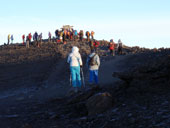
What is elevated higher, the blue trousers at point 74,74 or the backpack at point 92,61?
the backpack at point 92,61

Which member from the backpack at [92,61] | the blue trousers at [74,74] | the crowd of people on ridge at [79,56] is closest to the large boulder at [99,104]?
the crowd of people on ridge at [79,56]

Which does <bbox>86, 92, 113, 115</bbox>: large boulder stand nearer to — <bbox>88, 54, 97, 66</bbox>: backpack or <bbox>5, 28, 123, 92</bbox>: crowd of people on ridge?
<bbox>5, 28, 123, 92</bbox>: crowd of people on ridge

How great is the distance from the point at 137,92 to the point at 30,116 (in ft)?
9.31

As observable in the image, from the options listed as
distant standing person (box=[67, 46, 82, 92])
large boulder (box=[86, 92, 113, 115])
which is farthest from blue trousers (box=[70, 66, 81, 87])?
large boulder (box=[86, 92, 113, 115])

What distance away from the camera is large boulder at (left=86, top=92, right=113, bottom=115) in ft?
20.3

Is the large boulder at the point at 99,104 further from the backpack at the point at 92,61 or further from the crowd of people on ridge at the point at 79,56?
the backpack at the point at 92,61

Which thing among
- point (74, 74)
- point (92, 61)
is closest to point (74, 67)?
point (74, 74)

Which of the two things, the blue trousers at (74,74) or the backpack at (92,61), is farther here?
the backpack at (92,61)

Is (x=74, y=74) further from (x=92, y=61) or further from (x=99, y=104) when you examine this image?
(x=99, y=104)

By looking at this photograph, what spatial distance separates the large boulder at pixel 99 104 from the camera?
6.18m

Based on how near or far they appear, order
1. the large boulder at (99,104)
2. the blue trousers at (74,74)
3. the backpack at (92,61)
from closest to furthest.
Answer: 1. the large boulder at (99,104)
2. the blue trousers at (74,74)
3. the backpack at (92,61)

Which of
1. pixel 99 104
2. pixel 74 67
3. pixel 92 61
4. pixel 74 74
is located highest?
pixel 92 61

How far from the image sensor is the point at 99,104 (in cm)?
628

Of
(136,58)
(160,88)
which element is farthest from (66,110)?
(136,58)
